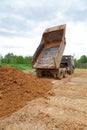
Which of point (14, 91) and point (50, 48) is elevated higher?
point (50, 48)

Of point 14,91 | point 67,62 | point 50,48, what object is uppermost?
point 50,48

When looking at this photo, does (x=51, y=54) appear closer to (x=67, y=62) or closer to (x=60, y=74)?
(x=60, y=74)

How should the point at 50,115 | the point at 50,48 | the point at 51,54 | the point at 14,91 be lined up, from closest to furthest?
the point at 50,115 < the point at 14,91 < the point at 51,54 < the point at 50,48

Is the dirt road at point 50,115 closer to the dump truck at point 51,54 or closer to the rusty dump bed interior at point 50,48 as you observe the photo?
the dump truck at point 51,54

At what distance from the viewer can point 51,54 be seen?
13.9 metres

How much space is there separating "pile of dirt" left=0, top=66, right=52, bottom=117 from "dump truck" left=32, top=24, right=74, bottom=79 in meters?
3.30

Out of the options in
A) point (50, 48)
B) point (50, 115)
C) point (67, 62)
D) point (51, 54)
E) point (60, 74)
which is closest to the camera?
point (50, 115)

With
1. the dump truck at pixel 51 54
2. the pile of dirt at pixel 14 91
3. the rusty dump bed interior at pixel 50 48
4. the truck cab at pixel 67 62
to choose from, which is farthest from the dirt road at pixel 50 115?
the truck cab at pixel 67 62

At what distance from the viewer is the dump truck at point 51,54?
13.0m

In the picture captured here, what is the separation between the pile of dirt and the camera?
6.86m

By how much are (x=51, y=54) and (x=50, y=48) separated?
78cm

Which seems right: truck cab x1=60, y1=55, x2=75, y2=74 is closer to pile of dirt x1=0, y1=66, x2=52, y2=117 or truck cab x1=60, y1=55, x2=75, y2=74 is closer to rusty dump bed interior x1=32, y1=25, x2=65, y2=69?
rusty dump bed interior x1=32, y1=25, x2=65, y2=69

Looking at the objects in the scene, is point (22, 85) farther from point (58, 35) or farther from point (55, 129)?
point (58, 35)

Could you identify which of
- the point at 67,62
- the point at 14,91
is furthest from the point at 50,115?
the point at 67,62
